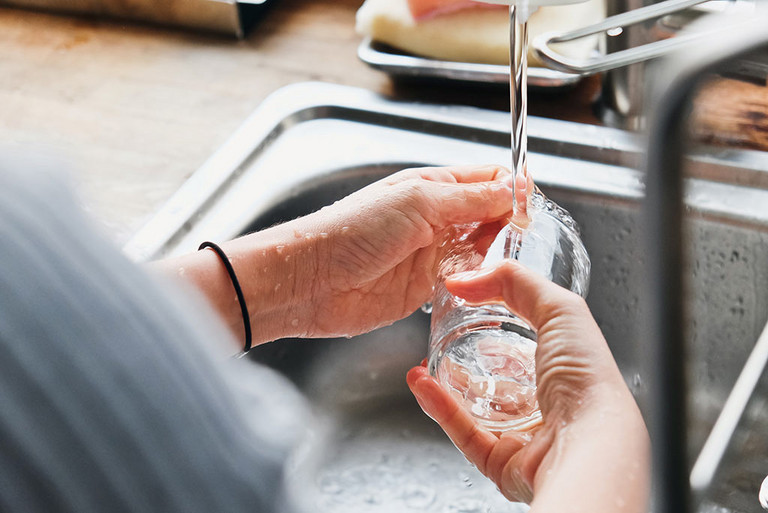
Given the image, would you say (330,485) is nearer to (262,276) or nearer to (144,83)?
(262,276)

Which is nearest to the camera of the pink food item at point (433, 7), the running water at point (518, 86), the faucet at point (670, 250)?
the faucet at point (670, 250)

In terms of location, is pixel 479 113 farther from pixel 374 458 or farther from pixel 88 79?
pixel 88 79

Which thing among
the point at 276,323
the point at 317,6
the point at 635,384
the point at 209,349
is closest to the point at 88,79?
the point at 317,6

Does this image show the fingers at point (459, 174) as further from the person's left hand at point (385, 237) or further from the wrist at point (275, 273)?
the wrist at point (275, 273)

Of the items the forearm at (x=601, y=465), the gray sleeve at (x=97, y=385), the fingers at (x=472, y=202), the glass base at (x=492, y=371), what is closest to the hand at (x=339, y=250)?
the fingers at (x=472, y=202)

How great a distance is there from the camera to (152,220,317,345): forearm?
2.15 ft

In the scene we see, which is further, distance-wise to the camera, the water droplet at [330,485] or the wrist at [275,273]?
the water droplet at [330,485]

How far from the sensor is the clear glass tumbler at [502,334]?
60cm

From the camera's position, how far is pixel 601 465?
0.44 m

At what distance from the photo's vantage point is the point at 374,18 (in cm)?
92

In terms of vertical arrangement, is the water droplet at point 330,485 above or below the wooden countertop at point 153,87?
below

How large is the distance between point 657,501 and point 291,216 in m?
0.63

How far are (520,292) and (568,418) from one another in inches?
3.5

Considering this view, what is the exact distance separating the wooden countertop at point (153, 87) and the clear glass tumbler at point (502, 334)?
29 centimetres
